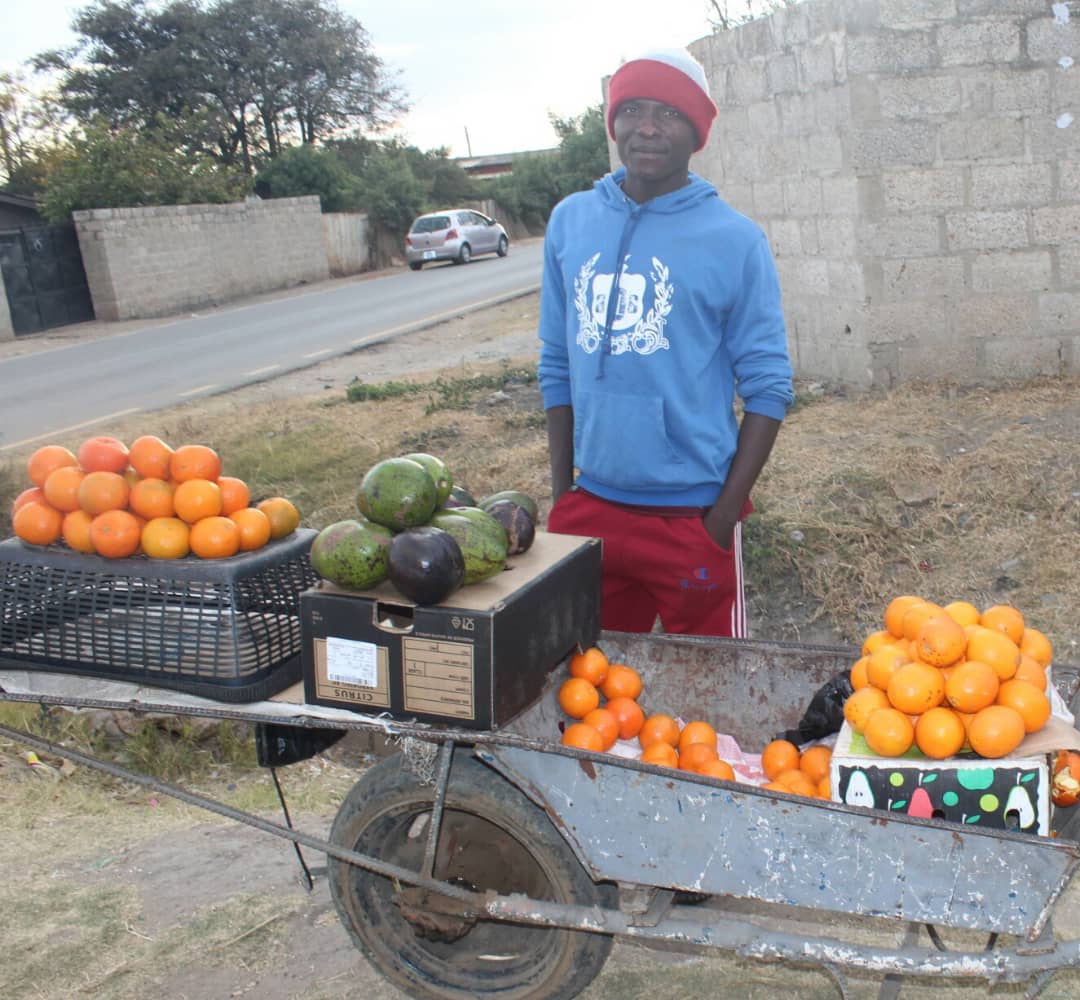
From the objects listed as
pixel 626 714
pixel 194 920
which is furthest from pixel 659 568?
pixel 194 920

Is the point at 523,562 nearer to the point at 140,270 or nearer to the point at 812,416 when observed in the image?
the point at 812,416

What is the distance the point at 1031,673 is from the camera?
259 cm

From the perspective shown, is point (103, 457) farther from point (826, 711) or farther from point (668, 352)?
point (826, 711)

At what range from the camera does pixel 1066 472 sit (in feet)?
20.5

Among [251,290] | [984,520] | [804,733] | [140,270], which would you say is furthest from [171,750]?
[251,290]

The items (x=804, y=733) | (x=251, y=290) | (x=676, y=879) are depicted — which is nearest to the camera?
(x=676, y=879)

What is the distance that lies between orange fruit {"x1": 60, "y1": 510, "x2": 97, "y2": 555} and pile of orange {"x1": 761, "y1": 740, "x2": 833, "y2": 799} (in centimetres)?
175

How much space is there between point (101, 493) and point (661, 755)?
153 centimetres

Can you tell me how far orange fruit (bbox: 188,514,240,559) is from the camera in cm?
277

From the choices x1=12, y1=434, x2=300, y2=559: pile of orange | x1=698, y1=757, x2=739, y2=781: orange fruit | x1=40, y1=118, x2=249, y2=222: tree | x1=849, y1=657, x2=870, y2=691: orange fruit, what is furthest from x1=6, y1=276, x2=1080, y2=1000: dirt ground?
x1=40, y1=118, x2=249, y2=222: tree

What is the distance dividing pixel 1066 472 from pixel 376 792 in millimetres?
4755

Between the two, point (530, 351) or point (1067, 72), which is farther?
point (530, 351)

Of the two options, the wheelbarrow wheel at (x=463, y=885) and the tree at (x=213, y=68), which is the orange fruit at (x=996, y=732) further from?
the tree at (x=213, y=68)

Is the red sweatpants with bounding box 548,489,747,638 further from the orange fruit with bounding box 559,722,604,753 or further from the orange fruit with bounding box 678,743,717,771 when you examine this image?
the orange fruit with bounding box 559,722,604,753
